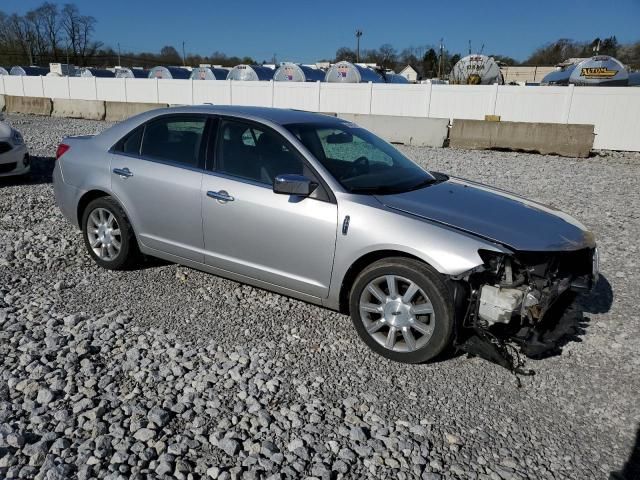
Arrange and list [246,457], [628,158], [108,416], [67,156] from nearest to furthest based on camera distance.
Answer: [246,457], [108,416], [67,156], [628,158]

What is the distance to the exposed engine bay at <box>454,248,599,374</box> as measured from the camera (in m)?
3.34

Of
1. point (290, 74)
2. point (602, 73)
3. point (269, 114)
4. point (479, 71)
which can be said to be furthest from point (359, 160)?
point (290, 74)

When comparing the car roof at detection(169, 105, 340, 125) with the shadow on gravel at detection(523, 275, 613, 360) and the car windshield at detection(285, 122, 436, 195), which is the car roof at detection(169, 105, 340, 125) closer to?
the car windshield at detection(285, 122, 436, 195)

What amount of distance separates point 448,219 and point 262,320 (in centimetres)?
172

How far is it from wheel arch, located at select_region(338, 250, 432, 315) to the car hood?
298 mm

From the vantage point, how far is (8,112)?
27281mm

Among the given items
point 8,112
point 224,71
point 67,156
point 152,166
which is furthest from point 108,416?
point 224,71

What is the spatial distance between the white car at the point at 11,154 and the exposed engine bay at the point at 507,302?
8.22 metres

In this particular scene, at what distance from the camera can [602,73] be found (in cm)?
2595

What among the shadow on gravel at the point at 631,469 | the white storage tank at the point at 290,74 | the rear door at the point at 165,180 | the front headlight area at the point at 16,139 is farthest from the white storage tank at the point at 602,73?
the shadow on gravel at the point at 631,469

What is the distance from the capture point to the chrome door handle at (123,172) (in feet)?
15.6

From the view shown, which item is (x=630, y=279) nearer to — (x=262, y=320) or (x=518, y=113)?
(x=262, y=320)

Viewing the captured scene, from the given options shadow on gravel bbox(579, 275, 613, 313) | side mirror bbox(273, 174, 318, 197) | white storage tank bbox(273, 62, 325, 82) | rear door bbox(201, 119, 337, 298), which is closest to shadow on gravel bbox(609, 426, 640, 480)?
shadow on gravel bbox(579, 275, 613, 313)

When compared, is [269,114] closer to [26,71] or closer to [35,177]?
[35,177]
